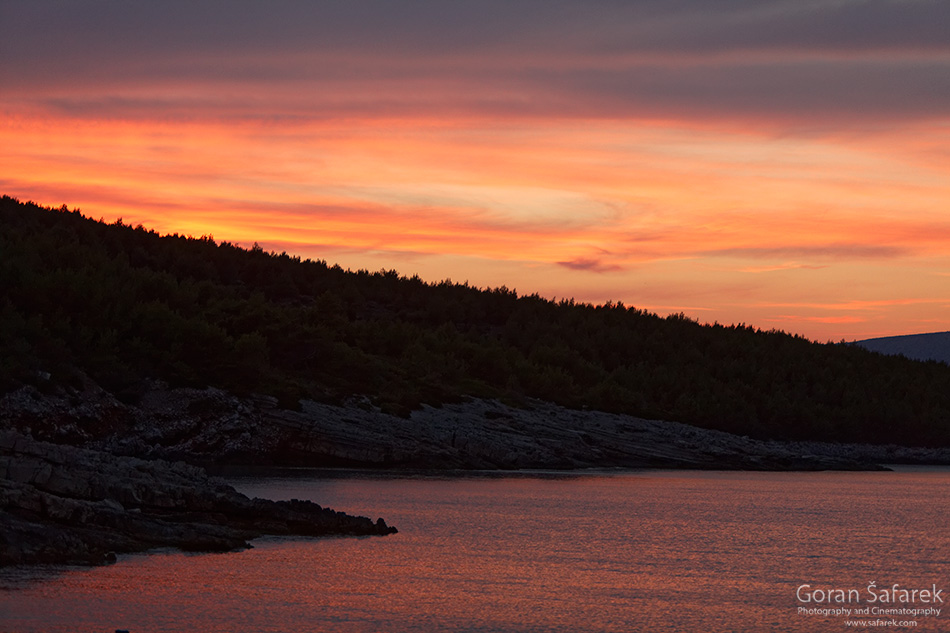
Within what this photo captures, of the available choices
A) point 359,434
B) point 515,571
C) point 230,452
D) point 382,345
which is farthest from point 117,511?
point 382,345

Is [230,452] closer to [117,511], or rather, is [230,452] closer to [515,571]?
[117,511]

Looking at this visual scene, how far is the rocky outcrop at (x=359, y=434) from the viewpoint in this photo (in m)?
74.0

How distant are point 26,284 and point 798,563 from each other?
65.2 m

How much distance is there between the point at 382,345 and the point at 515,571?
76595mm

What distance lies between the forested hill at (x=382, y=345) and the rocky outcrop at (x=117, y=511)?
35.9 meters

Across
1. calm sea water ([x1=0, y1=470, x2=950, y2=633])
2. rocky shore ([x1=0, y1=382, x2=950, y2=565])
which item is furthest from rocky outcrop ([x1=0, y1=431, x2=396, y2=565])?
calm sea water ([x1=0, y1=470, x2=950, y2=633])

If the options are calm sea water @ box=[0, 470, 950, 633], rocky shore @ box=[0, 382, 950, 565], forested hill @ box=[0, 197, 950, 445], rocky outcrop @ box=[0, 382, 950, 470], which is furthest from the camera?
forested hill @ box=[0, 197, 950, 445]

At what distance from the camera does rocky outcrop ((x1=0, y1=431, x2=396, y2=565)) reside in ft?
112

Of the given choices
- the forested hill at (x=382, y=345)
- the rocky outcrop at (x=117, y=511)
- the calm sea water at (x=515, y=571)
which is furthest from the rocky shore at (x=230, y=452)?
the forested hill at (x=382, y=345)

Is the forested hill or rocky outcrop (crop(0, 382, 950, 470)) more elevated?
the forested hill

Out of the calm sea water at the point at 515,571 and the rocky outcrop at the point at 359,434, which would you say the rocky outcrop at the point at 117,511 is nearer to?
the calm sea water at the point at 515,571

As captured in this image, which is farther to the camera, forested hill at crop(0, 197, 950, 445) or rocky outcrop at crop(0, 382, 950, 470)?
forested hill at crop(0, 197, 950, 445)

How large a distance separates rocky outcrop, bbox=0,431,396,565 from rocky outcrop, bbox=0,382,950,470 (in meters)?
30.4

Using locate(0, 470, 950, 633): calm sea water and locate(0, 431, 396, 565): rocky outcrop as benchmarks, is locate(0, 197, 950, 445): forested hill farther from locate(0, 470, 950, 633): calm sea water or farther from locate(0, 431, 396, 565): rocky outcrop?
locate(0, 431, 396, 565): rocky outcrop
